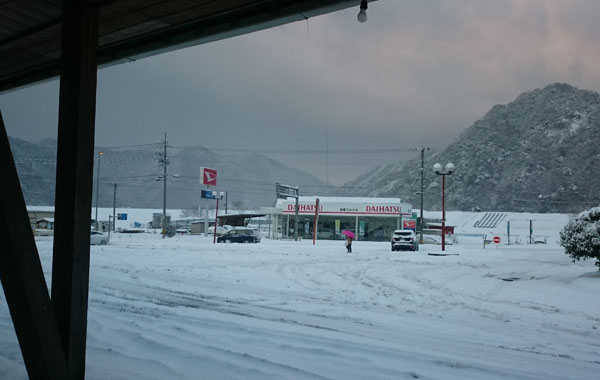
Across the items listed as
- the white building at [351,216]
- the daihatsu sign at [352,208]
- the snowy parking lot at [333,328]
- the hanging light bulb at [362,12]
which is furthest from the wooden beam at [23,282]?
the daihatsu sign at [352,208]

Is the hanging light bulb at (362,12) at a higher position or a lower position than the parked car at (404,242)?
higher

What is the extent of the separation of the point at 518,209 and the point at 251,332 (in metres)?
156

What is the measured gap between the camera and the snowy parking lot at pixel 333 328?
546 centimetres

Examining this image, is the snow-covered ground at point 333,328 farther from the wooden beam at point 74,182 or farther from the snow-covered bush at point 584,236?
the wooden beam at point 74,182

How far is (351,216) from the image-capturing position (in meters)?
58.3

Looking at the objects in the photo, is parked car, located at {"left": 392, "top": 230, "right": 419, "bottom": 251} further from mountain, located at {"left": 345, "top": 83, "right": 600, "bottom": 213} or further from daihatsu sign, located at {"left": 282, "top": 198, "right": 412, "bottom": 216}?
mountain, located at {"left": 345, "top": 83, "right": 600, "bottom": 213}

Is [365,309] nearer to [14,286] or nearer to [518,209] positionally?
[14,286]

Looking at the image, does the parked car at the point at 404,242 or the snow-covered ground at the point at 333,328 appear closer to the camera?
the snow-covered ground at the point at 333,328

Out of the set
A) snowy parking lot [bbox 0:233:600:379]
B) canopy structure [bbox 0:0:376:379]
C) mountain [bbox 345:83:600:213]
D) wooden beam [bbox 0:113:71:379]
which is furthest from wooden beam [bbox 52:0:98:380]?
mountain [bbox 345:83:600:213]

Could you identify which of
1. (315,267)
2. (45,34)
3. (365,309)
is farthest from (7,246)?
(315,267)

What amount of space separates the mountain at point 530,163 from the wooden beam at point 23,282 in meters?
148

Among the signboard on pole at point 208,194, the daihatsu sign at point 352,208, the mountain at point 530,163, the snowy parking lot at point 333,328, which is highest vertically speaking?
the mountain at point 530,163

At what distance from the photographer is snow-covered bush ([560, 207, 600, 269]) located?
14963mm

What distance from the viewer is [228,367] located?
5.43 metres
